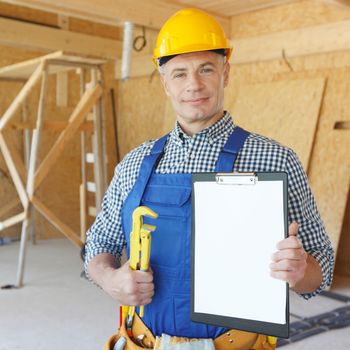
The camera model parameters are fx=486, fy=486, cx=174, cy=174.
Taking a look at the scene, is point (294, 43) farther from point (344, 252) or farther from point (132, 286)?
point (132, 286)

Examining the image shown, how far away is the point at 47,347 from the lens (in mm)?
3158

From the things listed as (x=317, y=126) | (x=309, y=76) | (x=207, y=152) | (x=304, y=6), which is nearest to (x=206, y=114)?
(x=207, y=152)

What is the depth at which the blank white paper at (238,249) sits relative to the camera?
110cm

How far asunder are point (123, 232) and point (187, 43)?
62 cm

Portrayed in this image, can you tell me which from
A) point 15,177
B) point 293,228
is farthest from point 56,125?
point 293,228

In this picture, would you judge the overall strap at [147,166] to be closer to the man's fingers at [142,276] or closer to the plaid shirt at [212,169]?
the plaid shirt at [212,169]

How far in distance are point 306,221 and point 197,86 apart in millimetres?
485

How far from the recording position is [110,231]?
5.15ft

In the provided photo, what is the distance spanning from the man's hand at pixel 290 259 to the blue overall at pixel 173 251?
0.30 meters

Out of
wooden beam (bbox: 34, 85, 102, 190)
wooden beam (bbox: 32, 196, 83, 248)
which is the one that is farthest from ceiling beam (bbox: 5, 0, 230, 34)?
wooden beam (bbox: 32, 196, 83, 248)

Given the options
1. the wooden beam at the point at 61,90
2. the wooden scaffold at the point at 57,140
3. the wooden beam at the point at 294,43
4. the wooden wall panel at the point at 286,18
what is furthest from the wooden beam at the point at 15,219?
the wooden wall panel at the point at 286,18

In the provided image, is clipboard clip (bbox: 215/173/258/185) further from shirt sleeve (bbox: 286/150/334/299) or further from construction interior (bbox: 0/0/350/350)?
construction interior (bbox: 0/0/350/350)

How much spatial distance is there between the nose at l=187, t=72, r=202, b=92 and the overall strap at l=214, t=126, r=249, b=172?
170mm

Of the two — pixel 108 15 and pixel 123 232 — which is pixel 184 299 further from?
pixel 108 15
